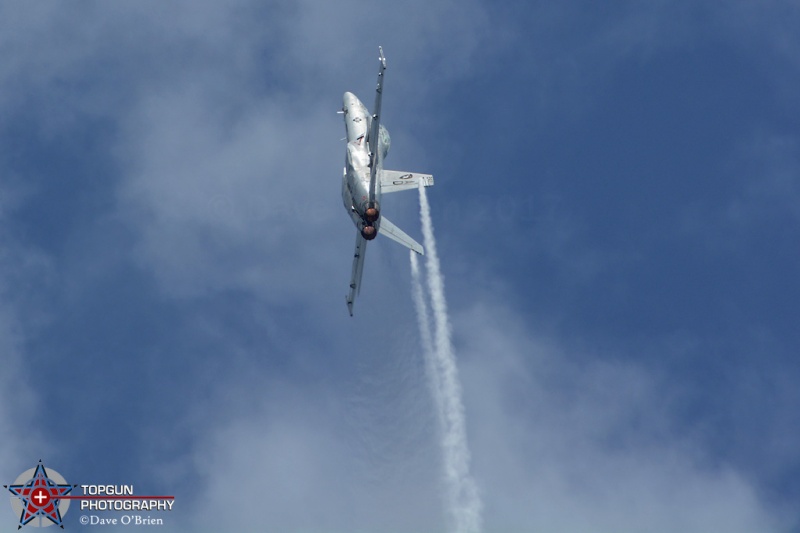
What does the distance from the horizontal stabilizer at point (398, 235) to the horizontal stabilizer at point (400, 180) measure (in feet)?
10.6

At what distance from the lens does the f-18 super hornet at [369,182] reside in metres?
152

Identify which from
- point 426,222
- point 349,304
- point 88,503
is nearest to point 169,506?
point 88,503

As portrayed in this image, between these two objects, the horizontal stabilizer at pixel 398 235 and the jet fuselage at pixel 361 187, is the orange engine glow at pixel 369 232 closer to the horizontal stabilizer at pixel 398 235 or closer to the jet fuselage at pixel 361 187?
the jet fuselage at pixel 361 187

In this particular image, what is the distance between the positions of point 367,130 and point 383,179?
335 inches

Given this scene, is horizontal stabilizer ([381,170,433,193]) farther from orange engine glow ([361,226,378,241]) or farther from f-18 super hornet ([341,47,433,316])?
orange engine glow ([361,226,378,241])

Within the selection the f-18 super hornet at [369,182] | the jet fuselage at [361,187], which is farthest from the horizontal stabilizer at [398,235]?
the jet fuselage at [361,187]

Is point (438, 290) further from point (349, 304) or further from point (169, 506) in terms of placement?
point (169, 506)

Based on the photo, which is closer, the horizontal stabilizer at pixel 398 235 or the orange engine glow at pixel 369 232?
the orange engine glow at pixel 369 232

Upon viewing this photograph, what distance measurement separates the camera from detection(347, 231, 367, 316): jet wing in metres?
160

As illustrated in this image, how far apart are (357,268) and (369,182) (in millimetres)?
12109

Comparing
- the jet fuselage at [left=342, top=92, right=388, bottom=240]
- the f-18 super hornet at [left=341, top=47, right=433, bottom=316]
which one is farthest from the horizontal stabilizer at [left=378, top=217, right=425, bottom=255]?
the jet fuselage at [left=342, top=92, right=388, bottom=240]

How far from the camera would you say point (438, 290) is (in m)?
164

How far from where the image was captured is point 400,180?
159875mm

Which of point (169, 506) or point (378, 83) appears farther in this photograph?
point (169, 506)
